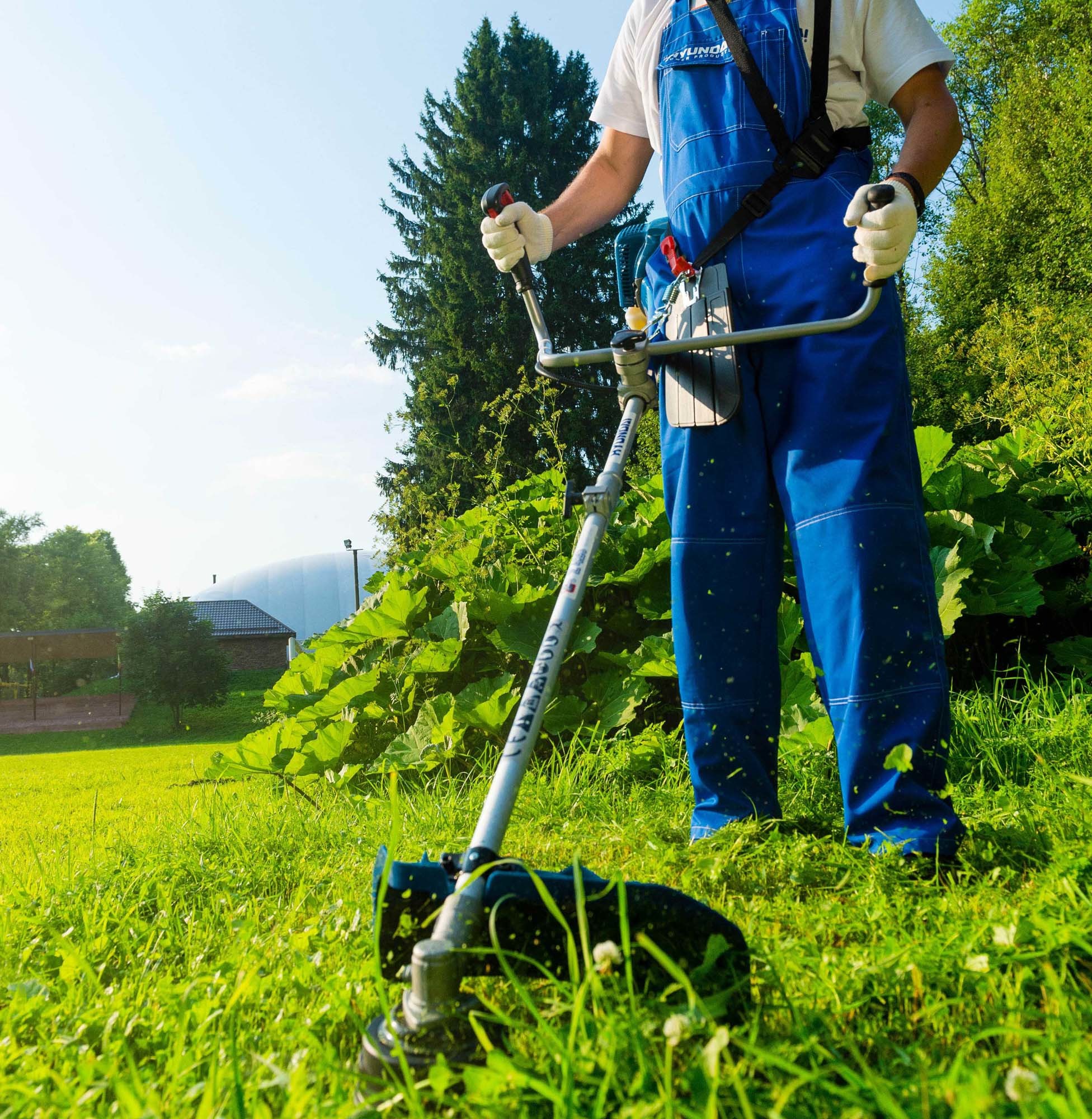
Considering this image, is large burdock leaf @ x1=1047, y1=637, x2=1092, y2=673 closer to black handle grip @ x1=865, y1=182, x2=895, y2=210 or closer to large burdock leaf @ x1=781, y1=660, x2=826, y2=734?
large burdock leaf @ x1=781, y1=660, x2=826, y2=734

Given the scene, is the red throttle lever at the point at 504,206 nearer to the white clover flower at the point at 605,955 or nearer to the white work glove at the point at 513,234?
the white work glove at the point at 513,234

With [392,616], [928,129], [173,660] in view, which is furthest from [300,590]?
[928,129]

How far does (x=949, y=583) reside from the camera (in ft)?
9.89

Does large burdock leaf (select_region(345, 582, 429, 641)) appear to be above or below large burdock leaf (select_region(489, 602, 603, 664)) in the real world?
above

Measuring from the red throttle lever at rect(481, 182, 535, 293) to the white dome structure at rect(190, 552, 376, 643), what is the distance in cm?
4933

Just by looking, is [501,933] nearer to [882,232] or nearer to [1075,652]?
[882,232]

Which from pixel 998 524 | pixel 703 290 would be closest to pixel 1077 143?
pixel 998 524

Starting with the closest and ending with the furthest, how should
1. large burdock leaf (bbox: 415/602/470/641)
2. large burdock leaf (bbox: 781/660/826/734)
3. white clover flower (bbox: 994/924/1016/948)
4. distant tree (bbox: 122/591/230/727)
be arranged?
white clover flower (bbox: 994/924/1016/948)
large burdock leaf (bbox: 781/660/826/734)
large burdock leaf (bbox: 415/602/470/641)
distant tree (bbox: 122/591/230/727)

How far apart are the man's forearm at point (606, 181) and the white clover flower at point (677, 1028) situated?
77.9 inches

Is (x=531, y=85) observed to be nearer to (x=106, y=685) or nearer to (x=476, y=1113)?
(x=106, y=685)

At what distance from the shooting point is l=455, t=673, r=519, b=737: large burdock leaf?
3.22m

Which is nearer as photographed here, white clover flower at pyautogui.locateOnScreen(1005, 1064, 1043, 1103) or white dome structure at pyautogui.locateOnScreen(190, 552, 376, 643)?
white clover flower at pyautogui.locateOnScreen(1005, 1064, 1043, 1103)

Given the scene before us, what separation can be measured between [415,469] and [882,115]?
1369cm

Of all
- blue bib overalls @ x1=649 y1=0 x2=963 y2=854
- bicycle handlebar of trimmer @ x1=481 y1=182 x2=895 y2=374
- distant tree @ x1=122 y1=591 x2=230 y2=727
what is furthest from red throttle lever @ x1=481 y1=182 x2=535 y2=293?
distant tree @ x1=122 y1=591 x2=230 y2=727
